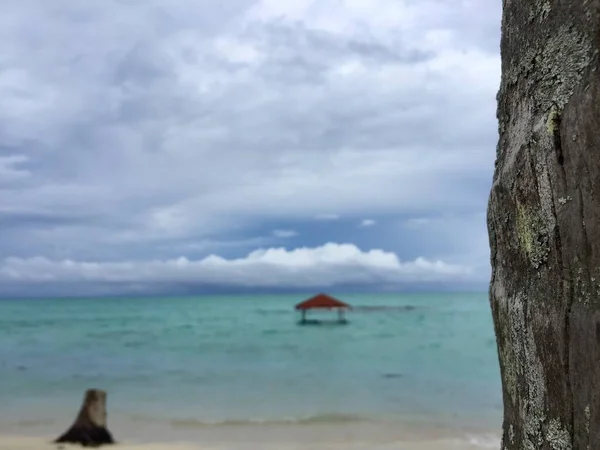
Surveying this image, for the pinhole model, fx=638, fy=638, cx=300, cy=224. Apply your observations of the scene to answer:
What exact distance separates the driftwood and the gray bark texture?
979 centimetres

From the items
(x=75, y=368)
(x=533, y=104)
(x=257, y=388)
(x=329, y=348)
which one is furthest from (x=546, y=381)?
(x=329, y=348)

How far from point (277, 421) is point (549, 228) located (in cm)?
1226

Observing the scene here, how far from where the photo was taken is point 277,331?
46312mm

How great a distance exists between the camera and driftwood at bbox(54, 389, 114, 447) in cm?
1018

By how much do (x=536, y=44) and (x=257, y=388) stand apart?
17.2 m

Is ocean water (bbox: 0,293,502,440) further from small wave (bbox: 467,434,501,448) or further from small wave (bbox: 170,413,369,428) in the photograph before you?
small wave (bbox: 467,434,501,448)

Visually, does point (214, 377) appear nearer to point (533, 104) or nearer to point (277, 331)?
point (533, 104)

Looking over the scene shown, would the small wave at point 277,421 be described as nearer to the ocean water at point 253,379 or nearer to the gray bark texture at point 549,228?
the ocean water at point 253,379

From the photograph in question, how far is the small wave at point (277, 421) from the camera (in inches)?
493

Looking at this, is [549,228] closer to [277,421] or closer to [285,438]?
[285,438]

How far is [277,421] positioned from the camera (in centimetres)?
1285

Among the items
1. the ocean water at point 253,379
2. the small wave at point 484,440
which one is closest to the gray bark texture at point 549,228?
the small wave at point 484,440

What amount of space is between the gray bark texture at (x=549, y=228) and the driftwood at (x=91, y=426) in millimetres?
9787

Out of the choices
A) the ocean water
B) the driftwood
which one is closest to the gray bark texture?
the driftwood
